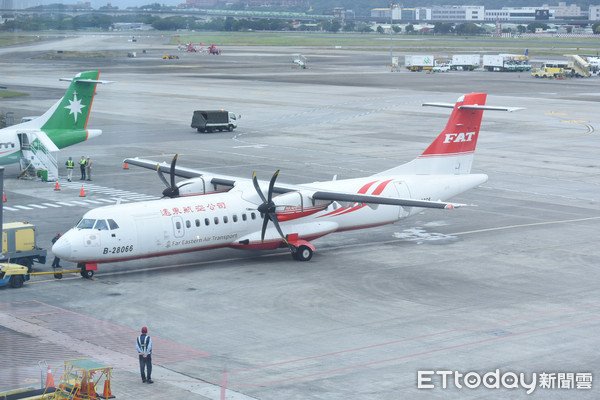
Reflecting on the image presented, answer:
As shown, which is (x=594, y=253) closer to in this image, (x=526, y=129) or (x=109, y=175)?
(x=109, y=175)

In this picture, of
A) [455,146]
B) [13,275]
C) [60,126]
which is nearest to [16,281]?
[13,275]

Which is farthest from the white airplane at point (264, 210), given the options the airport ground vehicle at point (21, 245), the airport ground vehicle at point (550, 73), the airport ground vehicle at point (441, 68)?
the airport ground vehicle at point (441, 68)

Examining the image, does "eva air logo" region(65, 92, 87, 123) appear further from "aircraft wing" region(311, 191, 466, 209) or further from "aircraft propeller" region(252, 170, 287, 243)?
"aircraft wing" region(311, 191, 466, 209)

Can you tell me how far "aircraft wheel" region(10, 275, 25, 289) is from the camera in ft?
101

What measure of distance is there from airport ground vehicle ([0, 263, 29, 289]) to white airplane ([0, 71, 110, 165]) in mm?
23081

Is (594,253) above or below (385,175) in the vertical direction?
below

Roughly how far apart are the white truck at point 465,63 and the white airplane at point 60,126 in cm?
10875

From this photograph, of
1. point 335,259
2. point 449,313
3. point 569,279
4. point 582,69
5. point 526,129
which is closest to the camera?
point 449,313

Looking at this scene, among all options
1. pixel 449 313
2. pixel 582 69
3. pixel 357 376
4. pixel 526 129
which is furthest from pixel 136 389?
pixel 582 69

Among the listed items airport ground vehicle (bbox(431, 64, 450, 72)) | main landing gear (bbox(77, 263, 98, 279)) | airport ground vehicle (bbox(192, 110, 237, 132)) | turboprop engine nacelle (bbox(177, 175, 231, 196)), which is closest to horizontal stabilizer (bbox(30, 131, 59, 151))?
turboprop engine nacelle (bbox(177, 175, 231, 196))

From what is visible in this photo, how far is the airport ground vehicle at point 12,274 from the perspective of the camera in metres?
30.6

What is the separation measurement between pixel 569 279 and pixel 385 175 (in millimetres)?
10197

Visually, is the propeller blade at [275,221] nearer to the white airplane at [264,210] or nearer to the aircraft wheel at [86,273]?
the white airplane at [264,210]

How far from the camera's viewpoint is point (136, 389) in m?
21.5
